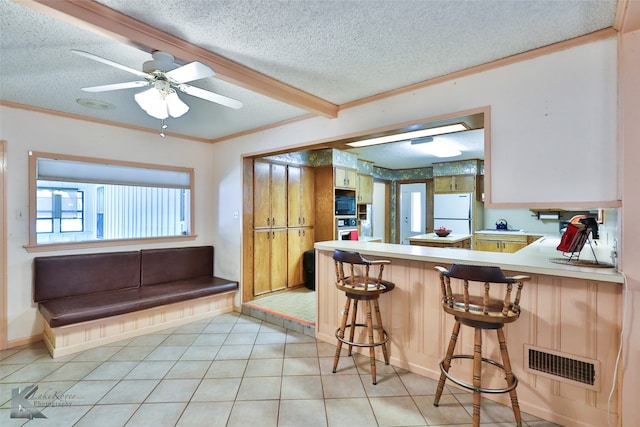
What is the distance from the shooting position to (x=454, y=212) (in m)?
6.00

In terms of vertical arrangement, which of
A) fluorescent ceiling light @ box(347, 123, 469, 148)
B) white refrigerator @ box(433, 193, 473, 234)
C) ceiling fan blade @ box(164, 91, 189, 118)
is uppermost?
ceiling fan blade @ box(164, 91, 189, 118)

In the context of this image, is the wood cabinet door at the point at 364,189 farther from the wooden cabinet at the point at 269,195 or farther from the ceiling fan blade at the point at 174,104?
the ceiling fan blade at the point at 174,104

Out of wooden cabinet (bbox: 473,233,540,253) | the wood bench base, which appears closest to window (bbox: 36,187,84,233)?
the wood bench base

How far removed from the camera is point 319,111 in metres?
2.93

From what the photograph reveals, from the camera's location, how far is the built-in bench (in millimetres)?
2910

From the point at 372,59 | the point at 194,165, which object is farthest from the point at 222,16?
the point at 194,165

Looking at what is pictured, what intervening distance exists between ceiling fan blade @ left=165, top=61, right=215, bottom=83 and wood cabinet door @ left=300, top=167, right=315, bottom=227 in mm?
3092

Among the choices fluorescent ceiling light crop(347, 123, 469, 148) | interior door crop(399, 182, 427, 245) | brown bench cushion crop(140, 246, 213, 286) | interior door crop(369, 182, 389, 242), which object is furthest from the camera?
interior door crop(399, 182, 427, 245)

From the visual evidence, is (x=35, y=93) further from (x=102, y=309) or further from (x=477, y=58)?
(x=477, y=58)

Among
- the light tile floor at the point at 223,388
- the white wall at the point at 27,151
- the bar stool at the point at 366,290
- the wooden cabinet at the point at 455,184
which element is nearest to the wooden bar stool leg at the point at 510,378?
the light tile floor at the point at 223,388

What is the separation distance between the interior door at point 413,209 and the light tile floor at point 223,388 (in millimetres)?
4647

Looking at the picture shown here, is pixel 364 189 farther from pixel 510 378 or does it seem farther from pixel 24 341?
pixel 24 341

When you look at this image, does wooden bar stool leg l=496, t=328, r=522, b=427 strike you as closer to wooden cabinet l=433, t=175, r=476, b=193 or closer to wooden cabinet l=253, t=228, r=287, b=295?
wooden cabinet l=253, t=228, r=287, b=295

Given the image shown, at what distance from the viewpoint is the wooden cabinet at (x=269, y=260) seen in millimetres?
4293
